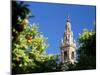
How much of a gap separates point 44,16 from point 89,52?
2.42ft

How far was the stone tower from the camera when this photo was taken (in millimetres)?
2928

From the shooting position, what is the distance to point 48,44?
9.36 ft

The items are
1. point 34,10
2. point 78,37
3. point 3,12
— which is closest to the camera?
point 3,12

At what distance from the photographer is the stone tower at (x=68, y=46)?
2.93m

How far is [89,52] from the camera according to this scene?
309 centimetres

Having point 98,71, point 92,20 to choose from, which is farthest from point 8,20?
point 98,71

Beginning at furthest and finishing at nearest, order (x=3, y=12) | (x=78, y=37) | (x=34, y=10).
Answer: (x=78, y=37) < (x=34, y=10) < (x=3, y=12)

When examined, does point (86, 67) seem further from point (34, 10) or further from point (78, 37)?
point (34, 10)

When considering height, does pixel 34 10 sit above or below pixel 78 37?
above

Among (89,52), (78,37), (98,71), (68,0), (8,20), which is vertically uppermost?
(68,0)

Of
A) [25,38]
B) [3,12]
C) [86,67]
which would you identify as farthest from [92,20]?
[3,12]

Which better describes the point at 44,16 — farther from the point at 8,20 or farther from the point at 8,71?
the point at 8,71

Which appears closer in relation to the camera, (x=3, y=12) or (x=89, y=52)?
(x=3, y=12)

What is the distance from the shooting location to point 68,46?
9.71 ft
